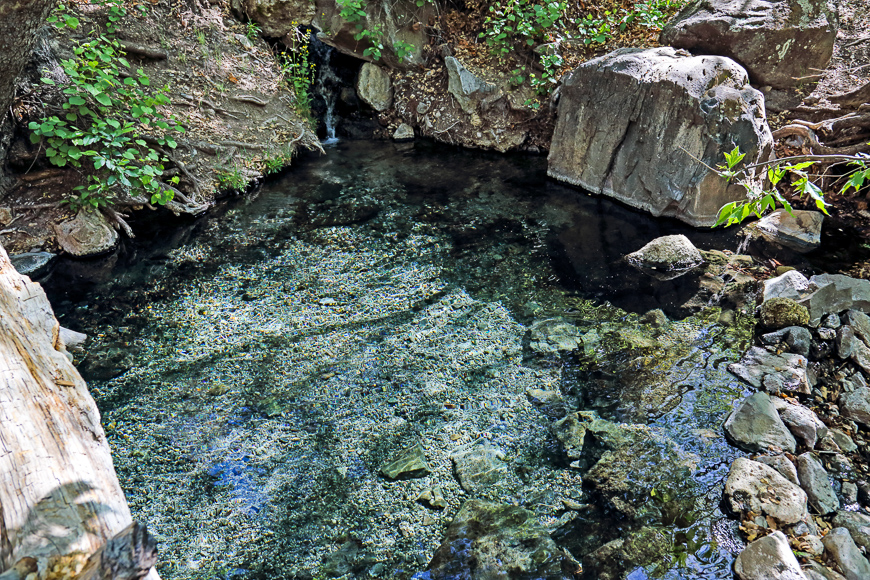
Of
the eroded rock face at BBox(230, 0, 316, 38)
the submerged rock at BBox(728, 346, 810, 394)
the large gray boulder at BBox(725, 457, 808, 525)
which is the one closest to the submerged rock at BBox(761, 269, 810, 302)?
the submerged rock at BBox(728, 346, 810, 394)

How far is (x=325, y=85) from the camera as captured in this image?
9695 mm

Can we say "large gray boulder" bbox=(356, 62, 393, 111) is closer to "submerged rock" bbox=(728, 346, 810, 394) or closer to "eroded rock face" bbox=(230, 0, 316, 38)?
"eroded rock face" bbox=(230, 0, 316, 38)

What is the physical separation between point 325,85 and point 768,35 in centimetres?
708

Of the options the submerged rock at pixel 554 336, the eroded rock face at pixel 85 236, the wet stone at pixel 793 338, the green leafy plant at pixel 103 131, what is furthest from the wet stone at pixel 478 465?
the eroded rock face at pixel 85 236

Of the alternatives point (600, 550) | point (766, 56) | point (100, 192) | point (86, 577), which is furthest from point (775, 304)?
point (100, 192)

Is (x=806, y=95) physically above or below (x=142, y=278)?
above

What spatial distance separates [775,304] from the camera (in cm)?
453

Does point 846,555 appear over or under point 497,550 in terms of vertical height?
over

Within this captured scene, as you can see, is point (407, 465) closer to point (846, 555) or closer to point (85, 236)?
point (846, 555)

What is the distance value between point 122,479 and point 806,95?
9.07 metres

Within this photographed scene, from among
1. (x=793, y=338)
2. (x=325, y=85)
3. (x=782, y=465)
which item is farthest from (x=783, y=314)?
(x=325, y=85)

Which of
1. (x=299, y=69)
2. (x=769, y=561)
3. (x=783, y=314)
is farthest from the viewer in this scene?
(x=299, y=69)

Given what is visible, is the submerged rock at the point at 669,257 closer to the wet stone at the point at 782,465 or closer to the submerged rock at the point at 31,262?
the wet stone at the point at 782,465

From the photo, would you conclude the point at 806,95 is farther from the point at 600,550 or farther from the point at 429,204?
the point at 600,550
